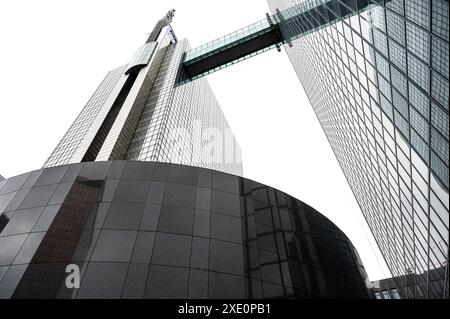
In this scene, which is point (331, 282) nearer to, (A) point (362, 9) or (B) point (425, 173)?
(B) point (425, 173)

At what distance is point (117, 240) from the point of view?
40.5 ft

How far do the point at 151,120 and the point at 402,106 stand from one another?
56415mm

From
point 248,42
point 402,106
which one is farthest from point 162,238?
point 248,42

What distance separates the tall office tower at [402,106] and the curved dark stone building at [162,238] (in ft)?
22.4

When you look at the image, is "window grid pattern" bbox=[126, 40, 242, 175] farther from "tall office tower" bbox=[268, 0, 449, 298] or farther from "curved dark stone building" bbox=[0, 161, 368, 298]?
"curved dark stone building" bbox=[0, 161, 368, 298]

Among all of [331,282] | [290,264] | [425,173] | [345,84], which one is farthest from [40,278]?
[345,84]

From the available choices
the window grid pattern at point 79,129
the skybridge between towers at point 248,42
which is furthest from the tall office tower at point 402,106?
the window grid pattern at point 79,129

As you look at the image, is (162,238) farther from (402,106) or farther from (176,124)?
(176,124)

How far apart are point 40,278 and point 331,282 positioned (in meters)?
12.8

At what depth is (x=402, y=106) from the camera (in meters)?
18.1

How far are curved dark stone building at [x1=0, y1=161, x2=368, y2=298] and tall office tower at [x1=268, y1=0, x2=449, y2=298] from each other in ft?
22.4

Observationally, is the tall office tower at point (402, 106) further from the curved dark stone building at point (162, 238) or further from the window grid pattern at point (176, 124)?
the window grid pattern at point (176, 124)

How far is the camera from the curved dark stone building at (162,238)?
11234mm

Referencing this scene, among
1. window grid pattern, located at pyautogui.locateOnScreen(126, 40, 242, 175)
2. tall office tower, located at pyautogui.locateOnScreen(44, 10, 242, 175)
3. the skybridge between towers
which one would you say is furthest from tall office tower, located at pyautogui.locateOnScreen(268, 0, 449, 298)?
window grid pattern, located at pyautogui.locateOnScreen(126, 40, 242, 175)
